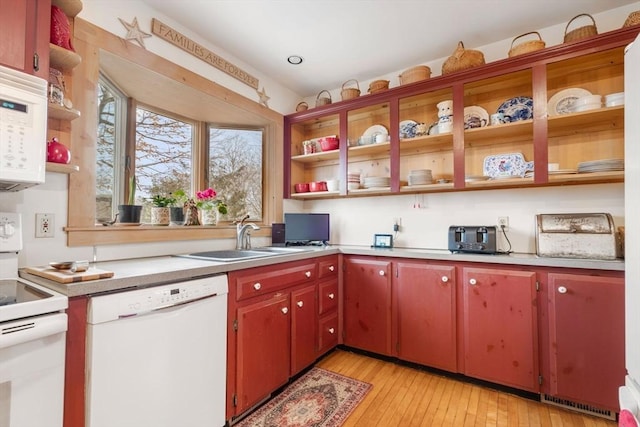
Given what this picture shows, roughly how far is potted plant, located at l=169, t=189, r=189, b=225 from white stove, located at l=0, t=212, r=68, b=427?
1.11 metres

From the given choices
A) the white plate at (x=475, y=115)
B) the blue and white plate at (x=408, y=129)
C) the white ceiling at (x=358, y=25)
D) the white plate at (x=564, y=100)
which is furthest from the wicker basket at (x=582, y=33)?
the blue and white plate at (x=408, y=129)

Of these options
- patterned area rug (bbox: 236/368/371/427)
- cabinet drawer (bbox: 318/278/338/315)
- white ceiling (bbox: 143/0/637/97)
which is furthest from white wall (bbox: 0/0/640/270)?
patterned area rug (bbox: 236/368/371/427)

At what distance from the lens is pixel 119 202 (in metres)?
2.01

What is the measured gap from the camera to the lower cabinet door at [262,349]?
5.56 feet

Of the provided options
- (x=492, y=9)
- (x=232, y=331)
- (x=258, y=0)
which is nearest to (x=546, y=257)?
(x=492, y=9)

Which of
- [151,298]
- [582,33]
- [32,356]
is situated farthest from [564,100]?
[32,356]

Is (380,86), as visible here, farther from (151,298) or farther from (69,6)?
(151,298)

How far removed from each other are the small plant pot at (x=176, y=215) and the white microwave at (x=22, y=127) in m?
1.01

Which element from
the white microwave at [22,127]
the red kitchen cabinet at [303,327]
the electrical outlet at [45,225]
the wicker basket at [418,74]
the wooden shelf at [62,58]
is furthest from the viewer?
the wicker basket at [418,74]

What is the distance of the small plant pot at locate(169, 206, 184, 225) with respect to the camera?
7.18 ft

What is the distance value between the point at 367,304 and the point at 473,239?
965 millimetres

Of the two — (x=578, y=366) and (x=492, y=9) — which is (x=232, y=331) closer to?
(x=578, y=366)

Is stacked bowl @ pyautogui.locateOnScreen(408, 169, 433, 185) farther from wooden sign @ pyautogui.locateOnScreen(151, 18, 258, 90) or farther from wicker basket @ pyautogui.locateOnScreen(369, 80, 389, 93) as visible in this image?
wooden sign @ pyautogui.locateOnScreen(151, 18, 258, 90)

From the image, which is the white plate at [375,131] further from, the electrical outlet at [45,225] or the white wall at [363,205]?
the electrical outlet at [45,225]
